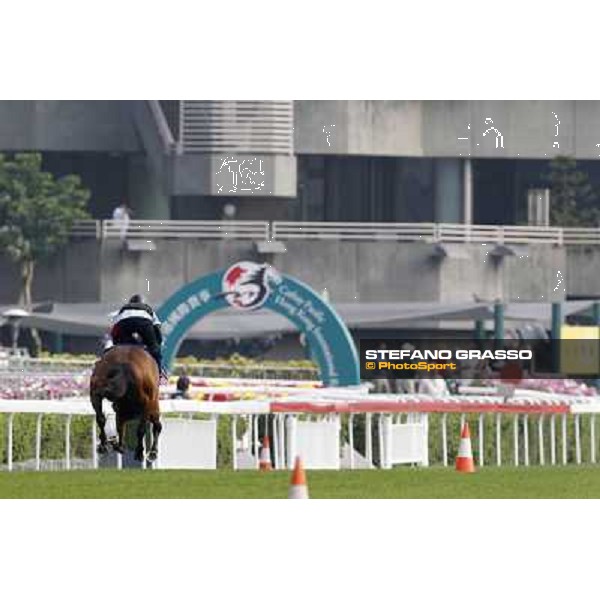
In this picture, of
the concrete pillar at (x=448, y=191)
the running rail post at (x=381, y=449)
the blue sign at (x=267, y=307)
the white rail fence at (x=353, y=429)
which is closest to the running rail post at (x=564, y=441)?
the white rail fence at (x=353, y=429)

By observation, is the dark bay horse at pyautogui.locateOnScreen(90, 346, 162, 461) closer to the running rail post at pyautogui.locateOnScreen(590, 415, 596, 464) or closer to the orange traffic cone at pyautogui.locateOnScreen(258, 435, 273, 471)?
the orange traffic cone at pyautogui.locateOnScreen(258, 435, 273, 471)

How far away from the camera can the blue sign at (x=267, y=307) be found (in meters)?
26.2

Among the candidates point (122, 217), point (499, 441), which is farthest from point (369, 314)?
point (122, 217)

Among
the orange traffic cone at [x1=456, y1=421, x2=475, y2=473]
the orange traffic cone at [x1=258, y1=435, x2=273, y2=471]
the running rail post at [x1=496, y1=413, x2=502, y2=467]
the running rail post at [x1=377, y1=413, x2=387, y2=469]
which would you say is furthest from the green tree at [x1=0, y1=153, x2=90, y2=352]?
the running rail post at [x1=496, y1=413, x2=502, y2=467]

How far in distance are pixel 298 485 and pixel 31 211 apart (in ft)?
12.6

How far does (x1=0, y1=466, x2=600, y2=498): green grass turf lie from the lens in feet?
80.9

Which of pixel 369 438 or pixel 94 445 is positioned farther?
pixel 369 438

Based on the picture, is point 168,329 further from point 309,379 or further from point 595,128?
point 595,128

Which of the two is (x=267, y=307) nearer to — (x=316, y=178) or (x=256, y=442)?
(x=256, y=442)

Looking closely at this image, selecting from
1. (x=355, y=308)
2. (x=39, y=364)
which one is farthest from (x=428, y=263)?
(x=39, y=364)

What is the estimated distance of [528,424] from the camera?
2744 centimetres

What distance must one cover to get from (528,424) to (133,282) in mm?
3175

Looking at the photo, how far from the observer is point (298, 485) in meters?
24.1

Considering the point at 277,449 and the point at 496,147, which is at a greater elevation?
the point at 496,147
